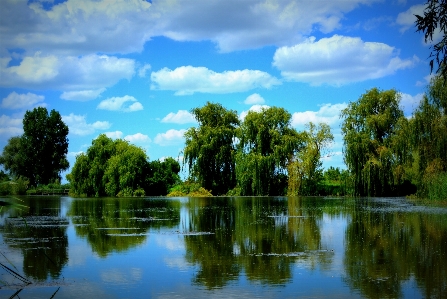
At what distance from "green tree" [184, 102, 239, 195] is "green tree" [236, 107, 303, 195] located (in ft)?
7.16

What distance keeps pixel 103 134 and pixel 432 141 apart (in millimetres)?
38351

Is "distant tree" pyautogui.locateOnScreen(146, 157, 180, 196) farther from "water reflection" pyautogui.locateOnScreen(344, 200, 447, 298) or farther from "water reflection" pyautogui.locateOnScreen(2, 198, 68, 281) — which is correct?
"water reflection" pyautogui.locateOnScreen(344, 200, 447, 298)

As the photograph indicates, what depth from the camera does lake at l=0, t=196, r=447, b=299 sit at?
8.38 meters

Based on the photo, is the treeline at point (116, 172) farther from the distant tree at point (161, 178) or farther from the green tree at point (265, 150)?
the green tree at point (265, 150)

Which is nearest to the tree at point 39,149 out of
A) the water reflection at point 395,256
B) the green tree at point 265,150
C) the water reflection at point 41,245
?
the green tree at point 265,150

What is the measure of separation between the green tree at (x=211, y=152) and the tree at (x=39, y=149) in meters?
31.6

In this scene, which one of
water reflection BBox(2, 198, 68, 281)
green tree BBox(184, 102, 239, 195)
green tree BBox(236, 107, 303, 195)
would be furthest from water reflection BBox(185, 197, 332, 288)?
green tree BBox(184, 102, 239, 195)

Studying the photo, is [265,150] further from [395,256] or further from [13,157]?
[13,157]

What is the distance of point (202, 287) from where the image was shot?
28.0ft

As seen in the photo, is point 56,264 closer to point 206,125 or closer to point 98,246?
point 98,246

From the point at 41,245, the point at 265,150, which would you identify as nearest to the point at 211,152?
the point at 265,150

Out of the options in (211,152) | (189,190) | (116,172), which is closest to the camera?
(211,152)

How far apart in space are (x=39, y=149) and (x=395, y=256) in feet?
238

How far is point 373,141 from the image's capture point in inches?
1758
